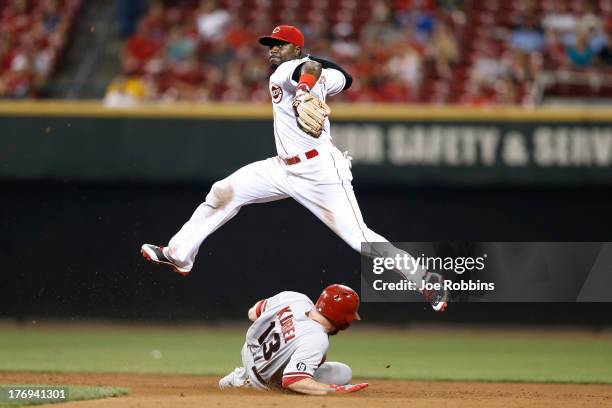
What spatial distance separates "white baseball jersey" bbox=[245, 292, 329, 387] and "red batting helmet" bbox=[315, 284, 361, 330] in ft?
0.38

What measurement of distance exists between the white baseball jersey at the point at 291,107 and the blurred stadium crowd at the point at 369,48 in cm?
597

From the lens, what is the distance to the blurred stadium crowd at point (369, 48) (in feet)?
47.0

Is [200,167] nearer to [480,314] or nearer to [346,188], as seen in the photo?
[480,314]

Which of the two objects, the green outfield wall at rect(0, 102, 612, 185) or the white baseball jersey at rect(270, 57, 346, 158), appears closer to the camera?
the white baseball jersey at rect(270, 57, 346, 158)

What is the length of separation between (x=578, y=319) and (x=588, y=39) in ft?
11.9

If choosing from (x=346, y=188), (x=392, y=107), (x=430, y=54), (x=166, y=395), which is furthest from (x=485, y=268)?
(x=166, y=395)

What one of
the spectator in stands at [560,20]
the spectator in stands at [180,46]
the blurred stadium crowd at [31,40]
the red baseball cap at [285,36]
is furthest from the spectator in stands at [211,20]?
the red baseball cap at [285,36]

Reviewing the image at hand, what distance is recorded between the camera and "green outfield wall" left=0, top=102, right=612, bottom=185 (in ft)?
43.8

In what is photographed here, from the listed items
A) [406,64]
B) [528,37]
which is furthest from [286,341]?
[528,37]

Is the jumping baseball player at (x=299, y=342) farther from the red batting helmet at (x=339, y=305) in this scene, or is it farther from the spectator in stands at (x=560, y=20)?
the spectator in stands at (x=560, y=20)

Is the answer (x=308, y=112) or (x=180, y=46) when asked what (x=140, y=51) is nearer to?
(x=180, y=46)

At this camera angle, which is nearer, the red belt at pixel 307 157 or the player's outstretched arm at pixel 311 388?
the player's outstretched arm at pixel 311 388

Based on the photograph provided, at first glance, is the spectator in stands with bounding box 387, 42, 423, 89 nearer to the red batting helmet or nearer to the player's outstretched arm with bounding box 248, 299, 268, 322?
the player's outstretched arm with bounding box 248, 299, 268, 322

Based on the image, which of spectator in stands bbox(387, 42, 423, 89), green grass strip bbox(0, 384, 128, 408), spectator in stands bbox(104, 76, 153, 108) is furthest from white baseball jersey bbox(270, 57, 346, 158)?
spectator in stands bbox(387, 42, 423, 89)
